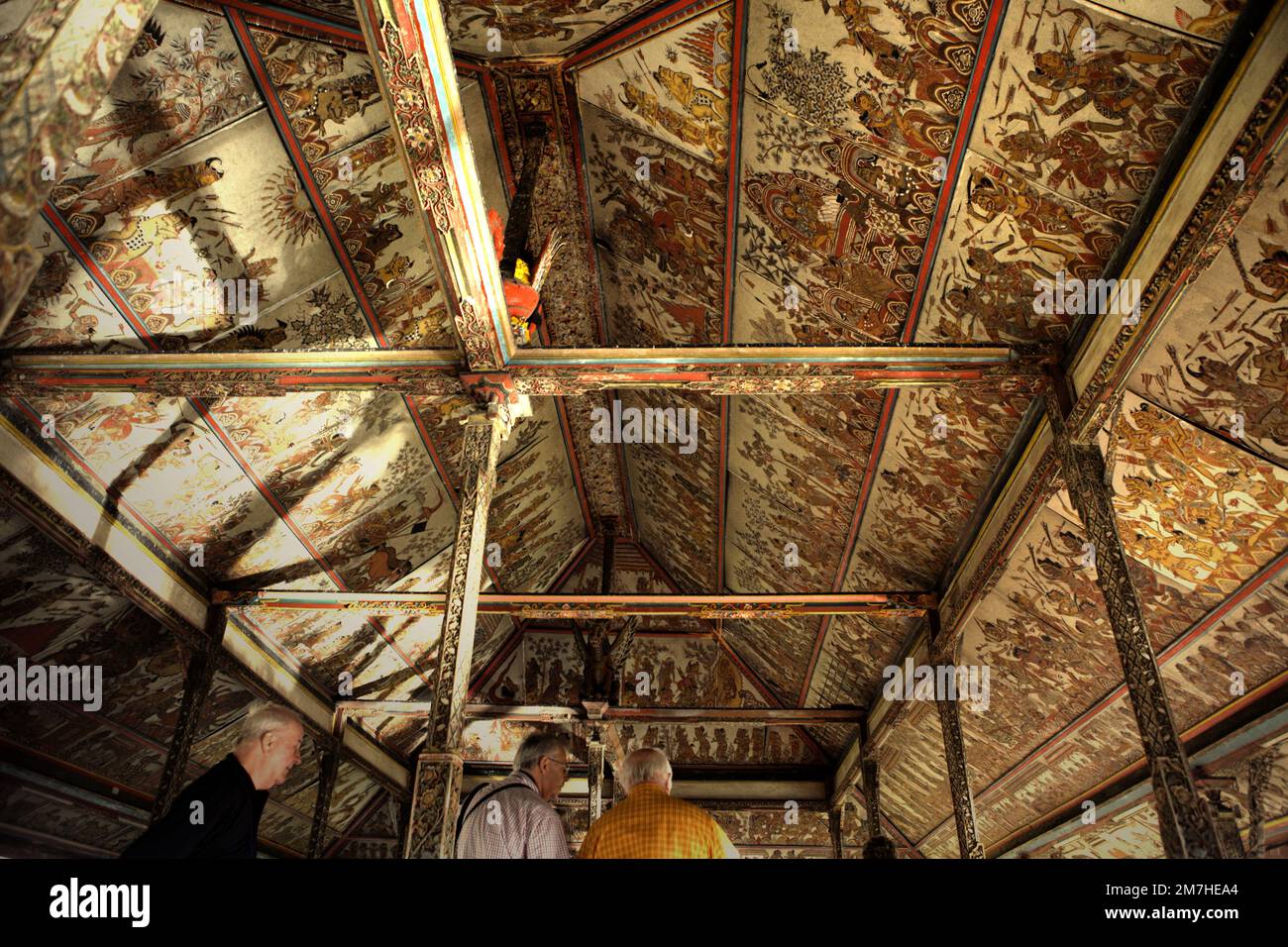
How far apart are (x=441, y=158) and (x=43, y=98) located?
9.37ft

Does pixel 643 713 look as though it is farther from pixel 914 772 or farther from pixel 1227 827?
pixel 1227 827

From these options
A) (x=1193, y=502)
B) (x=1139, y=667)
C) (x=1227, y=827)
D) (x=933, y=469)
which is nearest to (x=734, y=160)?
(x=933, y=469)

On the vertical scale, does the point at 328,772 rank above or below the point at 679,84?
below

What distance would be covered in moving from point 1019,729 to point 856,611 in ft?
9.12

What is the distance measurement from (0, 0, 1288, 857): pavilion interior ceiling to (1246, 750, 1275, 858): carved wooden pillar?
13cm

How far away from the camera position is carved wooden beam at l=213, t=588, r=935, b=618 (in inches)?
345

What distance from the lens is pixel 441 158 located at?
14.6 ft

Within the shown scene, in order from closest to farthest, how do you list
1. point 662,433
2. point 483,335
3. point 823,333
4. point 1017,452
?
point 483,335 < point 1017,452 < point 823,333 < point 662,433

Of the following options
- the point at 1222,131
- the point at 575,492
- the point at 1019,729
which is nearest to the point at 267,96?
the point at 1222,131

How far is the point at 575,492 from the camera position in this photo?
13.3 metres

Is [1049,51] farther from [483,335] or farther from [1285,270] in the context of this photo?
[483,335]

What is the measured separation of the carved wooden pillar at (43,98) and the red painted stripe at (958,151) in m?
4.03

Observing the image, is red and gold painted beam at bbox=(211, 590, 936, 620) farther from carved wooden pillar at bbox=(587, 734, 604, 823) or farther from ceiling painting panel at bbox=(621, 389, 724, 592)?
carved wooden pillar at bbox=(587, 734, 604, 823)

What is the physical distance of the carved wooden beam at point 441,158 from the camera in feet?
12.6
